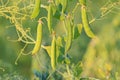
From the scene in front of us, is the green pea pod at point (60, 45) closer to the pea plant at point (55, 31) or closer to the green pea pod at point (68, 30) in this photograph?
the pea plant at point (55, 31)

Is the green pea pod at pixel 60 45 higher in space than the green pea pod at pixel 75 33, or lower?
lower

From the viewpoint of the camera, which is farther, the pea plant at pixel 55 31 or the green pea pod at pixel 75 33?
the green pea pod at pixel 75 33

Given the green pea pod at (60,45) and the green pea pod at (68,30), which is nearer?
the green pea pod at (68,30)

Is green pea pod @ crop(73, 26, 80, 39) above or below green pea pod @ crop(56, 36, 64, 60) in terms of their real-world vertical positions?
above

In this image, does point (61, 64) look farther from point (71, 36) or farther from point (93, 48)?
point (93, 48)

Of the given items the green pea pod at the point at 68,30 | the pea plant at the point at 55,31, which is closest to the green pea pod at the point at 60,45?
the pea plant at the point at 55,31

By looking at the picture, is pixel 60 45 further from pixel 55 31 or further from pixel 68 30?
pixel 68 30

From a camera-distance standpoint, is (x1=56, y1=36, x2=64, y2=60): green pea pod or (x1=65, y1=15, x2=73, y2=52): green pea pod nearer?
(x1=65, y1=15, x2=73, y2=52): green pea pod

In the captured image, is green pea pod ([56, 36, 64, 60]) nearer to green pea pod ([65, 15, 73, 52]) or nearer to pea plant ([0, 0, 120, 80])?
pea plant ([0, 0, 120, 80])

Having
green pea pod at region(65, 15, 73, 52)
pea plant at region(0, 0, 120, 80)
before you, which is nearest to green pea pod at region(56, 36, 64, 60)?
pea plant at region(0, 0, 120, 80)

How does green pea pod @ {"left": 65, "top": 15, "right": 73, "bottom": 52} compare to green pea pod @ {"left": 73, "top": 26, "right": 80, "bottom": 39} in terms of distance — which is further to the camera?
green pea pod @ {"left": 73, "top": 26, "right": 80, "bottom": 39}

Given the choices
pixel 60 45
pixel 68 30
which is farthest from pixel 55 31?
pixel 68 30
